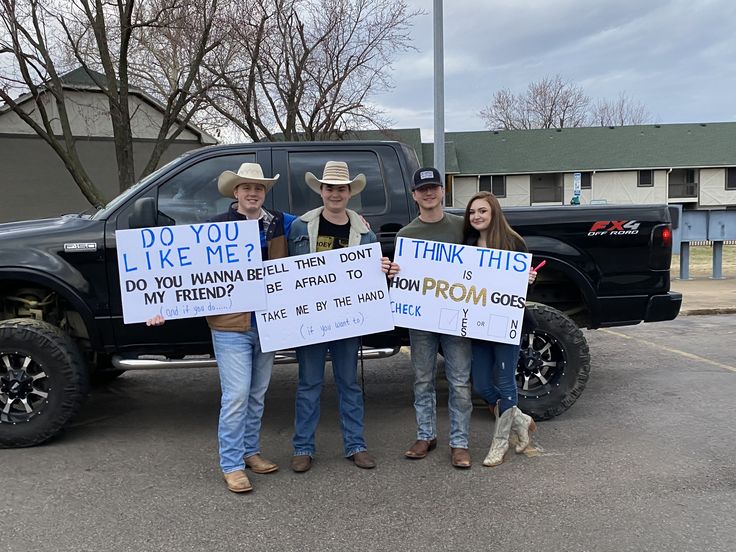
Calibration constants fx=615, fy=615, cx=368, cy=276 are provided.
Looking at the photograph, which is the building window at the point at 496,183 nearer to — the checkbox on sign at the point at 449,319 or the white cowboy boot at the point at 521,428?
the white cowboy boot at the point at 521,428

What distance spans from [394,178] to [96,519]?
3.01m

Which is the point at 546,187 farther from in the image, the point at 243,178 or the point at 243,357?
the point at 243,357

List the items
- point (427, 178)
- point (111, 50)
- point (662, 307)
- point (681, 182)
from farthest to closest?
point (681, 182)
point (111, 50)
point (662, 307)
point (427, 178)

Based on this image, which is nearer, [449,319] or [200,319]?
[449,319]

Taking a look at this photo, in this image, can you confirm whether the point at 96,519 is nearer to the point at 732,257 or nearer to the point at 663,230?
the point at 663,230

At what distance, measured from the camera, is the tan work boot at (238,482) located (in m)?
3.53

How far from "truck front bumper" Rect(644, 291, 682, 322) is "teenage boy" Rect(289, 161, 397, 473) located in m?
2.26

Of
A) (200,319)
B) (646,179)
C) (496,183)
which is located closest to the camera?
(200,319)

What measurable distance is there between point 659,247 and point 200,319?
353 centimetres

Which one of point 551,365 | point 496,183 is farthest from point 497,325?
point 496,183

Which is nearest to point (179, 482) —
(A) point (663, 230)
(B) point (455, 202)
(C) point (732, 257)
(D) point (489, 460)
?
(D) point (489, 460)

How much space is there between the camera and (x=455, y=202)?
34875 millimetres

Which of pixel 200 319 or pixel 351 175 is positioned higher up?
pixel 351 175

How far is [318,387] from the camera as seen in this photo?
12.7ft
